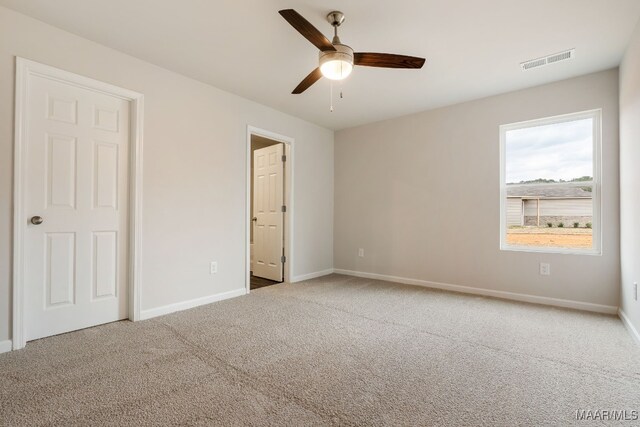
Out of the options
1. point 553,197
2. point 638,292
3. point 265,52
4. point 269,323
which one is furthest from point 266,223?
point 638,292

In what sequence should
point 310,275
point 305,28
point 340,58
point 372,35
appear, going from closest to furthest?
point 305,28
point 340,58
point 372,35
point 310,275

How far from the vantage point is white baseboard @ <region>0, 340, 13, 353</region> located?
7.21 feet

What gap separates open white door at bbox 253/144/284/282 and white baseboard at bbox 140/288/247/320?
0.97 metres

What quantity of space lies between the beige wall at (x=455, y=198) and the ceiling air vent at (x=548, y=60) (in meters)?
0.62

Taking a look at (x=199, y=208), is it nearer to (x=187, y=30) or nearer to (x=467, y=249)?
(x=187, y=30)

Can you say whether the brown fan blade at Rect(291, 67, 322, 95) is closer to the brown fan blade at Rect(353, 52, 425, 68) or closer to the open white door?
the brown fan blade at Rect(353, 52, 425, 68)

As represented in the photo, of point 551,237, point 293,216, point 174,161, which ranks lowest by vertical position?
point 551,237

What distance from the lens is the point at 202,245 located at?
137 inches

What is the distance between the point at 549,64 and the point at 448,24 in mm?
1363

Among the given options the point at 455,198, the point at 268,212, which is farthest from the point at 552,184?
the point at 268,212

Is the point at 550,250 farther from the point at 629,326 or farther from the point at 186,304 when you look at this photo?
the point at 186,304

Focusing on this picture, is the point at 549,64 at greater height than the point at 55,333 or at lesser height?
greater

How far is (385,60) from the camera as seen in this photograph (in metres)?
2.30

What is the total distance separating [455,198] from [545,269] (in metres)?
1.27
